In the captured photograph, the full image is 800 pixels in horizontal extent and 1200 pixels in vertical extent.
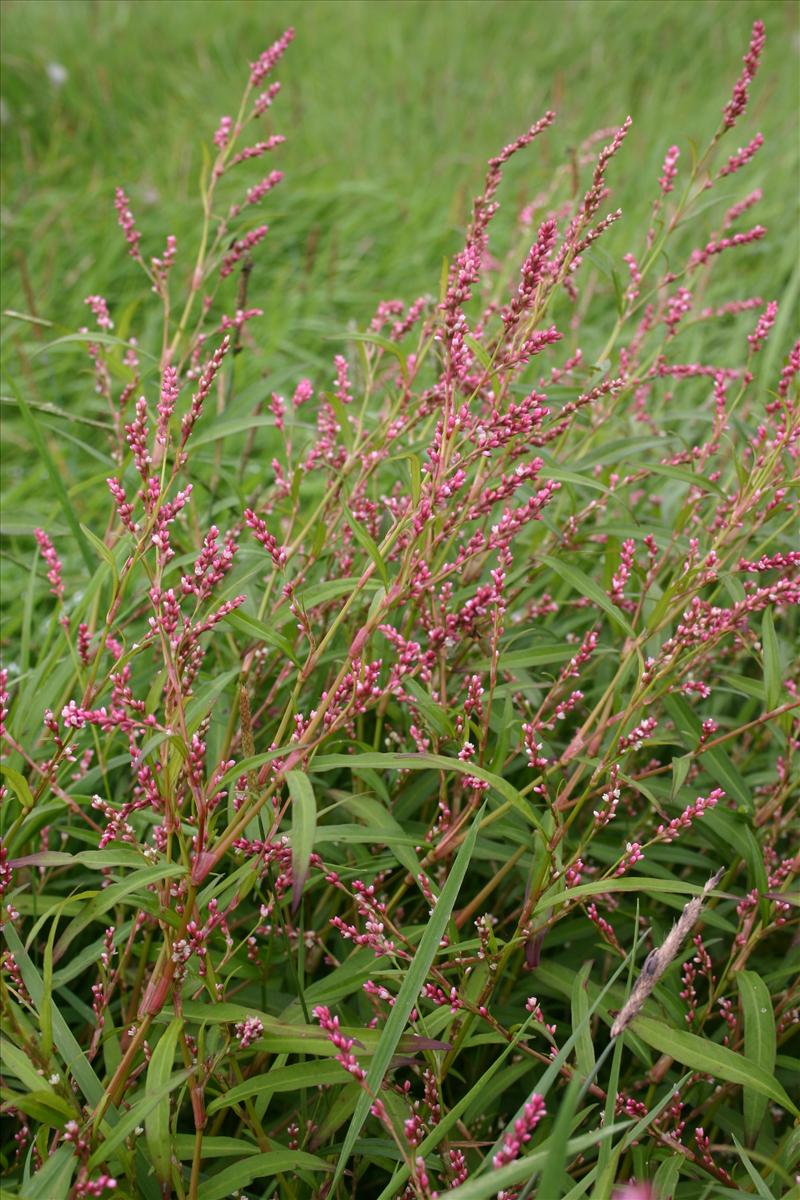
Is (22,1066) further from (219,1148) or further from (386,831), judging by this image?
(386,831)

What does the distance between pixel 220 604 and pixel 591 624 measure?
144cm

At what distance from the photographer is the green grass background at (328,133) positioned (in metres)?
5.11

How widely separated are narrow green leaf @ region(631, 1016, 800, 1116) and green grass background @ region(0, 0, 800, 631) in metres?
2.68

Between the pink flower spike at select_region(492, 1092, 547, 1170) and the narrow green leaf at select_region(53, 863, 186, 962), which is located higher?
the narrow green leaf at select_region(53, 863, 186, 962)

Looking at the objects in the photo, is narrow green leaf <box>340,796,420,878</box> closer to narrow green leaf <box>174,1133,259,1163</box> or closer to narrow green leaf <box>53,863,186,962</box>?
narrow green leaf <box>53,863,186,962</box>

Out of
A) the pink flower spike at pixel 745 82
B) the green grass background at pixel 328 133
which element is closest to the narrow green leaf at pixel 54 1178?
the pink flower spike at pixel 745 82

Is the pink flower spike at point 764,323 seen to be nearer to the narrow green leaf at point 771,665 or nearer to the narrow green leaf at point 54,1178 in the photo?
the narrow green leaf at point 771,665

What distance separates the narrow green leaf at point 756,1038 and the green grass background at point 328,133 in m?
2.70

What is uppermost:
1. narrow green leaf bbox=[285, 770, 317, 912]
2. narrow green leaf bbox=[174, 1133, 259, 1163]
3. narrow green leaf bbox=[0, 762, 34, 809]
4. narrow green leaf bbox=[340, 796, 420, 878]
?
narrow green leaf bbox=[285, 770, 317, 912]

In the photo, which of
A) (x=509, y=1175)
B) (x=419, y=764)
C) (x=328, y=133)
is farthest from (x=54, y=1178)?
(x=328, y=133)

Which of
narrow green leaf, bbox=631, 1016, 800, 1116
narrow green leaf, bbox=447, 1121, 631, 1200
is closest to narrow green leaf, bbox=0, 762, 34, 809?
narrow green leaf, bbox=447, 1121, 631, 1200

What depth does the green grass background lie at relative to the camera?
16.8ft

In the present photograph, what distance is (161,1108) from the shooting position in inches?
63.7

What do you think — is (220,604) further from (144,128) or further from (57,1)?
(57,1)
